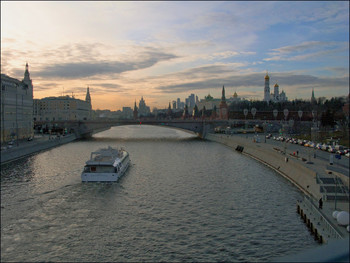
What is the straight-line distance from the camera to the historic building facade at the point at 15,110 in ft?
169

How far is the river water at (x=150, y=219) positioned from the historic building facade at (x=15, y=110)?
2455 centimetres

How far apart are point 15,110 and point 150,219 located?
47.0 metres

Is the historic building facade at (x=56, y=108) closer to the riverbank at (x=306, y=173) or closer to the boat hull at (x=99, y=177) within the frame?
the riverbank at (x=306, y=173)

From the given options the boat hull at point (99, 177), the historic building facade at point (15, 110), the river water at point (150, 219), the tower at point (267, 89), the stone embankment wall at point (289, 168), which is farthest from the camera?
the tower at point (267, 89)

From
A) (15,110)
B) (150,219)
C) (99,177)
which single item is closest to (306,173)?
(150,219)

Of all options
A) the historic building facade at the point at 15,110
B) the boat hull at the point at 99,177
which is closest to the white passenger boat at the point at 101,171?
the boat hull at the point at 99,177

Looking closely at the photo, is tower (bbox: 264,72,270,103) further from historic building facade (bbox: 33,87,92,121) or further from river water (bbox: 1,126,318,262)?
river water (bbox: 1,126,318,262)

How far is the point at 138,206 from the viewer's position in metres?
20.5

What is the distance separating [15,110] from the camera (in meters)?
56.0

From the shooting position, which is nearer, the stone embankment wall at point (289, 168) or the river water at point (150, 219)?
the river water at point (150, 219)

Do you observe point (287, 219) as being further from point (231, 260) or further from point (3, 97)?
point (3, 97)

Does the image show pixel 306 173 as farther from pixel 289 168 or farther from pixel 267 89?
pixel 267 89

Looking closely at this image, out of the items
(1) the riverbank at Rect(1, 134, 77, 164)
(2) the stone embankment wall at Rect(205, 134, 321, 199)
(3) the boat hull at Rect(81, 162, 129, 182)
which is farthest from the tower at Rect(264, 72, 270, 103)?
(3) the boat hull at Rect(81, 162, 129, 182)

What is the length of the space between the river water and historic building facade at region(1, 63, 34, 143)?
80.5 feet
